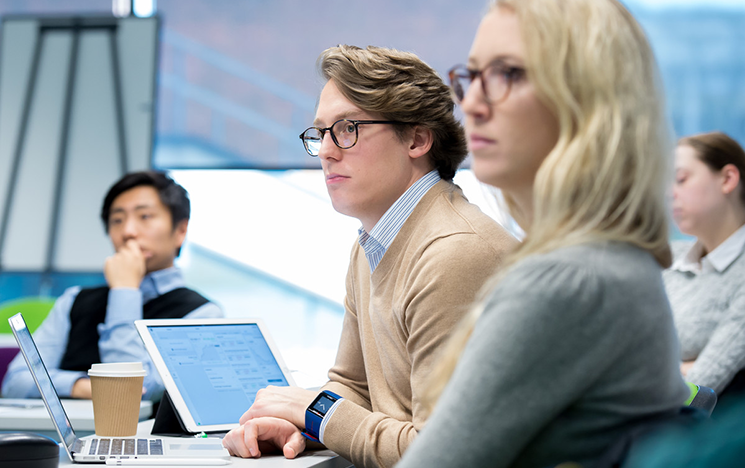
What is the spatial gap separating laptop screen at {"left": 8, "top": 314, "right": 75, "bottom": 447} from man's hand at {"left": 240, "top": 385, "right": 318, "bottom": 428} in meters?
0.33

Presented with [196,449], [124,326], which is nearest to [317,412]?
[196,449]

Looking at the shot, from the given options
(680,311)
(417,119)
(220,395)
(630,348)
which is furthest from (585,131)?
(680,311)

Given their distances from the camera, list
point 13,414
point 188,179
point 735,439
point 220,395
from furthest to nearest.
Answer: point 188,179 → point 13,414 → point 220,395 → point 735,439

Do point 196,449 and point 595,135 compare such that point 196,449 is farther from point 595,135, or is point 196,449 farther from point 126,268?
point 126,268

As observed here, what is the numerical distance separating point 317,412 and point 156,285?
4.84 ft

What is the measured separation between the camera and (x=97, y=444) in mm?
1394

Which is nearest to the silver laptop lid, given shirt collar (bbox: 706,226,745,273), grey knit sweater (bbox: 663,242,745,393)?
grey knit sweater (bbox: 663,242,745,393)

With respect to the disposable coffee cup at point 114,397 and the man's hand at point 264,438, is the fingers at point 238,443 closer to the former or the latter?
the man's hand at point 264,438

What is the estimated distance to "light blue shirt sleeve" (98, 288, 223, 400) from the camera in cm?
243

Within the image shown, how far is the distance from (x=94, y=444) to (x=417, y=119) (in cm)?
94

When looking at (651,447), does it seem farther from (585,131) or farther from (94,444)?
(94,444)

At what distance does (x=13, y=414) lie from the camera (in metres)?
1.78

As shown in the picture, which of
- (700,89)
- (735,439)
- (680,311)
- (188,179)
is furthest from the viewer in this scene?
(188,179)

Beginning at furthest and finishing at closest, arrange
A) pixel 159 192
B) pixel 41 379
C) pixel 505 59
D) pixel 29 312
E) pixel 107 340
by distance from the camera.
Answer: pixel 29 312 → pixel 159 192 → pixel 107 340 → pixel 41 379 → pixel 505 59
